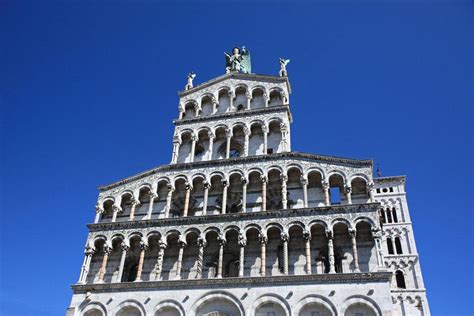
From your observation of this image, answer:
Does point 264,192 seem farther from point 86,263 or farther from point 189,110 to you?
point 86,263

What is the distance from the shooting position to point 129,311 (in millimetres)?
23094

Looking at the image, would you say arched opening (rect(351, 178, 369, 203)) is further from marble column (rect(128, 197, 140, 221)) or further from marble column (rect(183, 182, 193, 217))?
marble column (rect(128, 197, 140, 221))

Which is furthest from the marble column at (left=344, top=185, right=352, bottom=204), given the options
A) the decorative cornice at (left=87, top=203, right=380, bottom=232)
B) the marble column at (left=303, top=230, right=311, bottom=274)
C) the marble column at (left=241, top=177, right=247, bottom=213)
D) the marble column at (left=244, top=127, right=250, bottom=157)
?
the marble column at (left=244, top=127, right=250, bottom=157)

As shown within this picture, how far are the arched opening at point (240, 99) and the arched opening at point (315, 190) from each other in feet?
26.4

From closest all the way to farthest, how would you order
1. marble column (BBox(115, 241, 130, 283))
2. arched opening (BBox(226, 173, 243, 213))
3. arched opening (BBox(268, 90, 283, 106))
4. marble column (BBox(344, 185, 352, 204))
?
marble column (BBox(344, 185, 352, 204)), marble column (BBox(115, 241, 130, 283)), arched opening (BBox(226, 173, 243, 213)), arched opening (BBox(268, 90, 283, 106))

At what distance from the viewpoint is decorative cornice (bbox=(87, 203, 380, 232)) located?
22.9 metres

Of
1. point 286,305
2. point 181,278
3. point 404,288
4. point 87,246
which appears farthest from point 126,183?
point 404,288

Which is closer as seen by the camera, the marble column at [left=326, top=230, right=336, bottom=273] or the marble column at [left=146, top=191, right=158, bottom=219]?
the marble column at [left=326, top=230, right=336, bottom=273]

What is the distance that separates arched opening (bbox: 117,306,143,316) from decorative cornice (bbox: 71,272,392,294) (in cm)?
97

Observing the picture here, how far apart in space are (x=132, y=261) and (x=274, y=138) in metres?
12.2

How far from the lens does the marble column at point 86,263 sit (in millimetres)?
24688

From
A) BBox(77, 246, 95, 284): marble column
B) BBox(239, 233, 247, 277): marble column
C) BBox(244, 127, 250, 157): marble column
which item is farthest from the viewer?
BBox(244, 127, 250, 157): marble column

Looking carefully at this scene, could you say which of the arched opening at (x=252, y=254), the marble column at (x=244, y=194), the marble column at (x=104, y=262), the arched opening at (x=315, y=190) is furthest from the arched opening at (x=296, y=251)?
the marble column at (x=104, y=262)

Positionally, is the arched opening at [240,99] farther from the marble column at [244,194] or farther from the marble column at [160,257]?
the marble column at [160,257]
